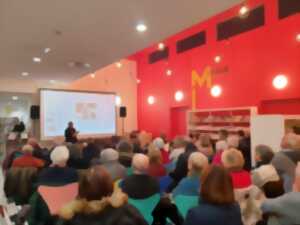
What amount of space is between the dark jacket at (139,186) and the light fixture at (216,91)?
6.77 metres

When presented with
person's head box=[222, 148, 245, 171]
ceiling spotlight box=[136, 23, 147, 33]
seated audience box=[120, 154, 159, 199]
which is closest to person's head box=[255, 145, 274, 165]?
person's head box=[222, 148, 245, 171]

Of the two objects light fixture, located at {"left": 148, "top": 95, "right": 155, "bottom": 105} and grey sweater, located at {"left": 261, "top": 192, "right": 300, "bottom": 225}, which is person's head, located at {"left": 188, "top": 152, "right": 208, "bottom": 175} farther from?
light fixture, located at {"left": 148, "top": 95, "right": 155, "bottom": 105}

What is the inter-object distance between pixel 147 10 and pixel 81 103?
6286 mm

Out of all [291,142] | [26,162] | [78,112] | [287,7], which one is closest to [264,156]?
[291,142]

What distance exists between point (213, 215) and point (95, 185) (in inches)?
30.7

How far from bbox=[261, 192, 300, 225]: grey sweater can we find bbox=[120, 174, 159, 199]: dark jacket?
1115 mm

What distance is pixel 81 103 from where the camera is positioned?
9547mm

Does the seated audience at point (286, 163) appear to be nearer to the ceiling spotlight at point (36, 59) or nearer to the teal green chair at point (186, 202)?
the teal green chair at point (186, 202)

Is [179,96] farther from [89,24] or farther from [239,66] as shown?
[89,24]

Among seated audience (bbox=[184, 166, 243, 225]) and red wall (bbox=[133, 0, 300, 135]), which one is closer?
seated audience (bbox=[184, 166, 243, 225])

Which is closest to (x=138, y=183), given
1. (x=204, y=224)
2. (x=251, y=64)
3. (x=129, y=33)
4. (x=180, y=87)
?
(x=204, y=224)

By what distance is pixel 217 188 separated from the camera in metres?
1.84

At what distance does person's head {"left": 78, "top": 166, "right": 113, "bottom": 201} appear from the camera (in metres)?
1.73

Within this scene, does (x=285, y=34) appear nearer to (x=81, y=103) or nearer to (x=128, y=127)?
(x=81, y=103)
